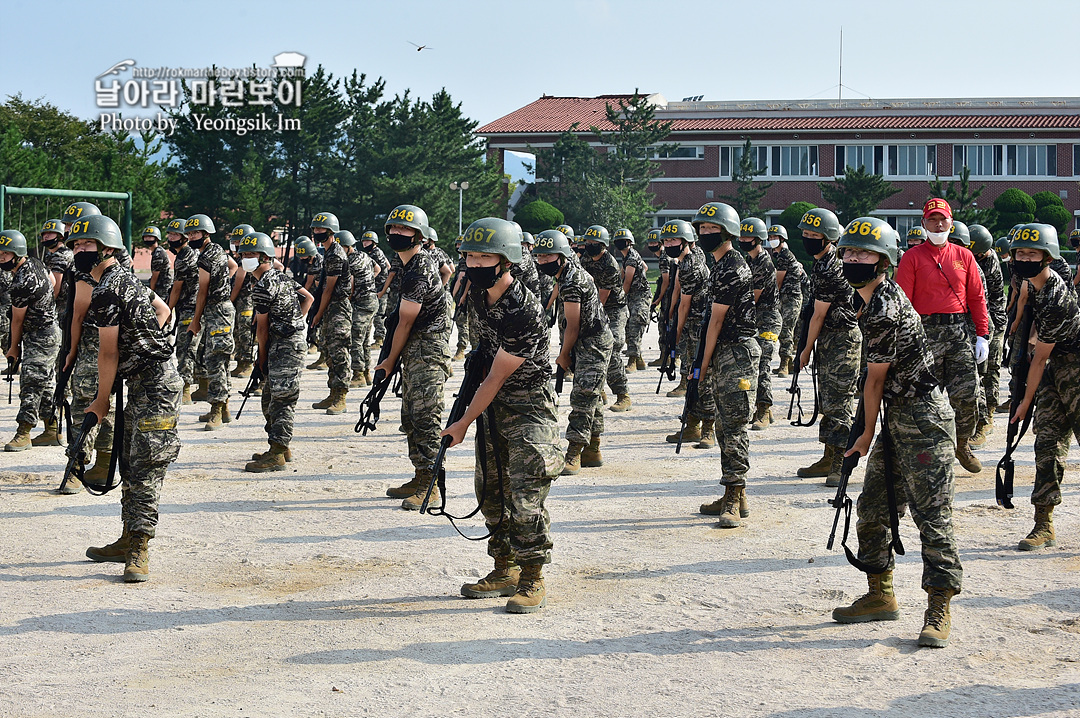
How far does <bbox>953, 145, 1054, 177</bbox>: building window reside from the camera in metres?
54.1

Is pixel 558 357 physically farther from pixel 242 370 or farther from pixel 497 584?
pixel 242 370

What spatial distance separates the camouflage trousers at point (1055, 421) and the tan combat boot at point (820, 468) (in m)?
2.44

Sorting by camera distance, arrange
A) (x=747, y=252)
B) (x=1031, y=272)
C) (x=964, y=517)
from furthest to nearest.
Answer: (x=747, y=252), (x=964, y=517), (x=1031, y=272)

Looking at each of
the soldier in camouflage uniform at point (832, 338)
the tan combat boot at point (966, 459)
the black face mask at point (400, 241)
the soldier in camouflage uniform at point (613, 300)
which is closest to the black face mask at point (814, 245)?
the soldier in camouflage uniform at point (832, 338)

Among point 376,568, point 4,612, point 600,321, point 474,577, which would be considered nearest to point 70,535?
point 4,612

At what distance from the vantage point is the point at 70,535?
7.67 meters

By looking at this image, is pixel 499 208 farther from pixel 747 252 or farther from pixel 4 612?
pixel 4 612

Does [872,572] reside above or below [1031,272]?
below

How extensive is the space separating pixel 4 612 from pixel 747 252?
25.5 feet

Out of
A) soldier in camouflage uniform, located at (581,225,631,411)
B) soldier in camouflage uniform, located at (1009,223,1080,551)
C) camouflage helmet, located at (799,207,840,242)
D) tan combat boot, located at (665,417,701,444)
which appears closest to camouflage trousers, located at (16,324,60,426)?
soldier in camouflage uniform, located at (581,225,631,411)

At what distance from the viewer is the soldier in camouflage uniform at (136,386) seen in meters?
6.62

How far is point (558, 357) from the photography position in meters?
9.24

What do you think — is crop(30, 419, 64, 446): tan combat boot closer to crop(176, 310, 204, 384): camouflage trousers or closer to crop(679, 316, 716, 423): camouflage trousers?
crop(176, 310, 204, 384): camouflage trousers

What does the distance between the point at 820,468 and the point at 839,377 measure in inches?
35.0
